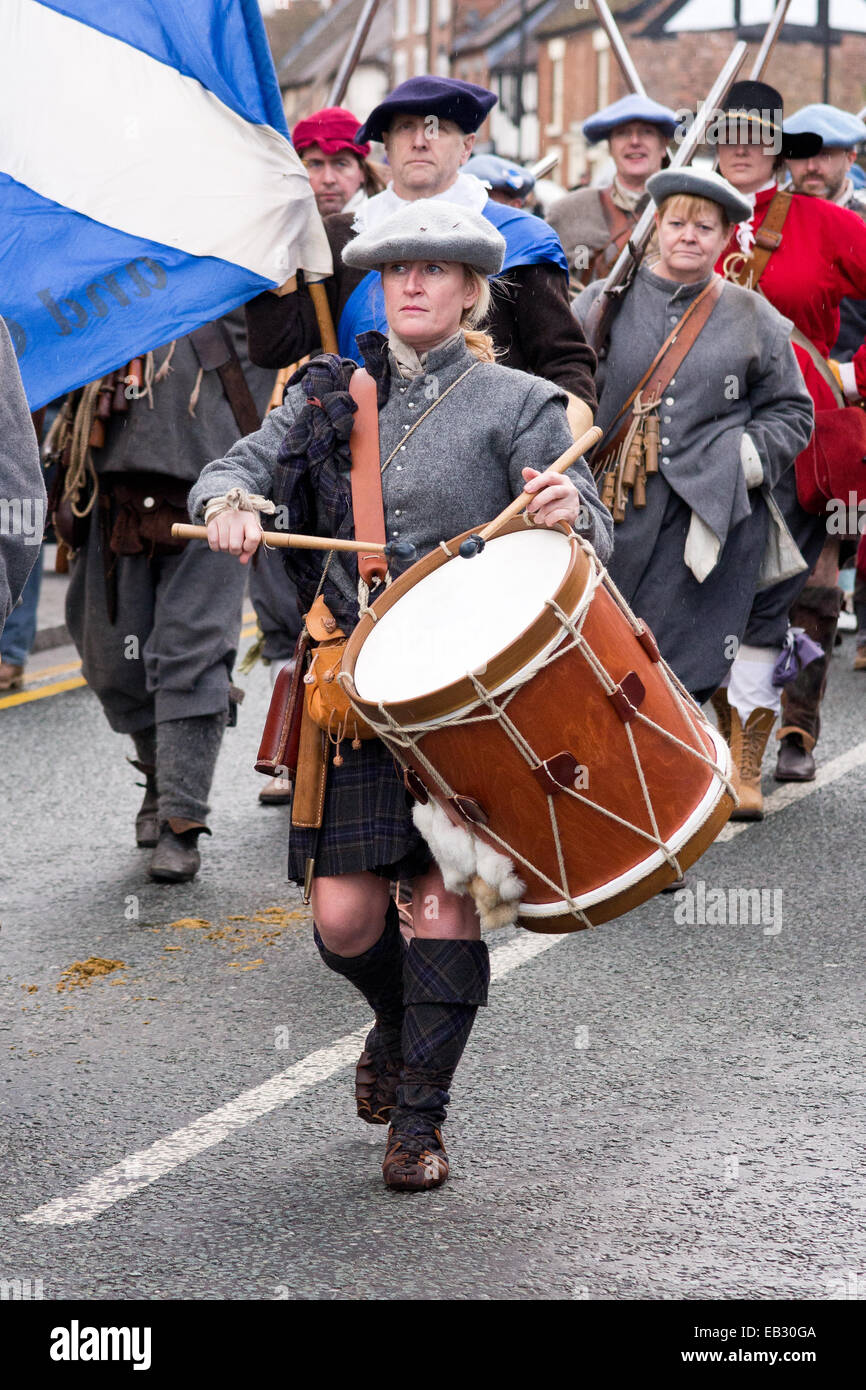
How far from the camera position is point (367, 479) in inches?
152

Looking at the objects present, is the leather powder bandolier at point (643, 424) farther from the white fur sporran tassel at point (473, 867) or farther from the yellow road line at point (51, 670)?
the yellow road line at point (51, 670)

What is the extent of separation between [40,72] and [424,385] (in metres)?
1.73

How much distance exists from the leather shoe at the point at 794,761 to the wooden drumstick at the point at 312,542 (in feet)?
12.5

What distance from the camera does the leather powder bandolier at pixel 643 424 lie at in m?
6.01

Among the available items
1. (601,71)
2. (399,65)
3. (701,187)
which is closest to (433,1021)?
(701,187)

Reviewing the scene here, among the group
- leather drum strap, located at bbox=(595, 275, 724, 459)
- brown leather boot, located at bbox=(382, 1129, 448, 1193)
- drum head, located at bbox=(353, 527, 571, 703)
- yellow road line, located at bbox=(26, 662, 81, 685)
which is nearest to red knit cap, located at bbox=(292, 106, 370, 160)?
leather drum strap, located at bbox=(595, 275, 724, 459)

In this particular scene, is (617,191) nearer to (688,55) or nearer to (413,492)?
(413,492)

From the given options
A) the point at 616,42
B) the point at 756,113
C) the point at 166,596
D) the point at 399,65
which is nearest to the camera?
the point at 166,596

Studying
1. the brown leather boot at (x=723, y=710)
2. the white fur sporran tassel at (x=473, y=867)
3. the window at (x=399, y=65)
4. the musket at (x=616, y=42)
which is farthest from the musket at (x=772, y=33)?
the window at (x=399, y=65)

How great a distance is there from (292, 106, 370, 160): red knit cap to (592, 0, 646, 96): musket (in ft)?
3.37

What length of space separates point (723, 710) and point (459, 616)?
3602mm

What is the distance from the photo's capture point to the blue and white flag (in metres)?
4.88

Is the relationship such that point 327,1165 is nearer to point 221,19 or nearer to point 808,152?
point 221,19

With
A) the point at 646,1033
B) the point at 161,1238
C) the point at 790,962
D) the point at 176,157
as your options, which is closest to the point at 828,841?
the point at 790,962
